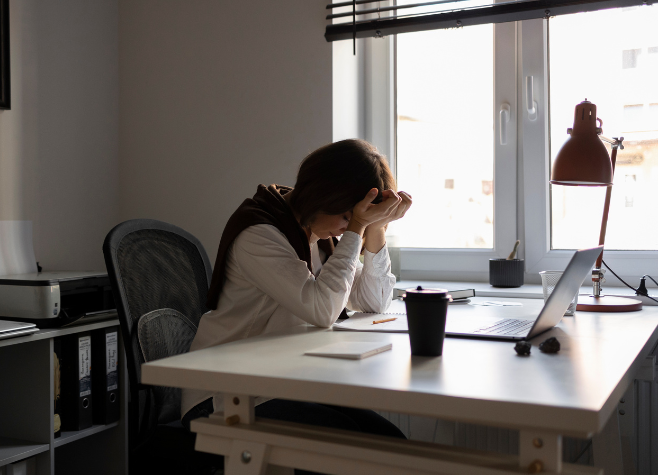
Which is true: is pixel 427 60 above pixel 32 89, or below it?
above

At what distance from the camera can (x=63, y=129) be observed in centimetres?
226

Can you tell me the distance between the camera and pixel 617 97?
2.07m

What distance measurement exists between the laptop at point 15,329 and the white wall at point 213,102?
82 cm

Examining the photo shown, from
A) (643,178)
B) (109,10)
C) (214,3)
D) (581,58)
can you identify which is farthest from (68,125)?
(643,178)

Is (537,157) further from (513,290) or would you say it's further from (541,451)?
→ (541,451)

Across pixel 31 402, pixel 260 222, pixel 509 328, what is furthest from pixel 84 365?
pixel 509 328

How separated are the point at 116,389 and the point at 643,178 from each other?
184 centimetres

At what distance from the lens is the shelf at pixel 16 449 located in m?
1.63

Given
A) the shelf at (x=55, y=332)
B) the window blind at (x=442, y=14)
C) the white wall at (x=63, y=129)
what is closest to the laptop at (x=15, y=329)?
the shelf at (x=55, y=332)

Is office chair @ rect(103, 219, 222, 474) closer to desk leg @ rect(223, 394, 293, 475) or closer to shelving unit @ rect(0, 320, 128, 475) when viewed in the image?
desk leg @ rect(223, 394, 293, 475)

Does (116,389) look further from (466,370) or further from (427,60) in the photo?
(427,60)

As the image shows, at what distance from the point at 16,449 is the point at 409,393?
138cm

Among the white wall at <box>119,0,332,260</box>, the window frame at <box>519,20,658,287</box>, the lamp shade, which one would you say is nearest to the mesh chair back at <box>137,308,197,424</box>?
the white wall at <box>119,0,332,260</box>

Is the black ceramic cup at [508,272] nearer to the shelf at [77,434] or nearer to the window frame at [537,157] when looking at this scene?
the window frame at [537,157]
